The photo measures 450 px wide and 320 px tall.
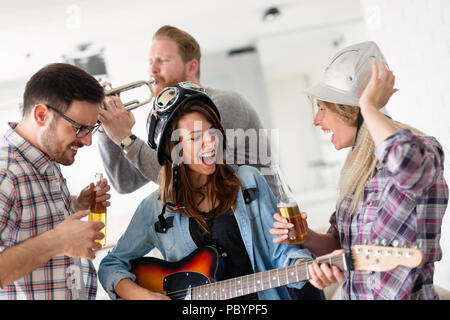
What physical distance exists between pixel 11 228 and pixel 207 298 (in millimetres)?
619

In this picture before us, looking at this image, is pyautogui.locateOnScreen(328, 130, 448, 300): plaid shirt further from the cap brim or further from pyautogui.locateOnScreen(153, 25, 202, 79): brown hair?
pyautogui.locateOnScreen(153, 25, 202, 79): brown hair

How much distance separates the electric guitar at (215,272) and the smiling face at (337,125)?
0.38 meters

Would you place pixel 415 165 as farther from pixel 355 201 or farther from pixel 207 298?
pixel 207 298

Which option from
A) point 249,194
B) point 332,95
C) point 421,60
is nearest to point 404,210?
point 332,95

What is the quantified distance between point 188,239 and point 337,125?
62cm

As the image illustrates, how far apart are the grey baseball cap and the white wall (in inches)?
30.1

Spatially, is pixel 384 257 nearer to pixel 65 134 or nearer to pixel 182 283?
pixel 182 283

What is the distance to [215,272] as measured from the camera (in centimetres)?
138

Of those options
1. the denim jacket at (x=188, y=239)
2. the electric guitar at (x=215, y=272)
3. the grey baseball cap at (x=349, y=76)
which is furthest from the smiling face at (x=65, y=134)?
the grey baseball cap at (x=349, y=76)

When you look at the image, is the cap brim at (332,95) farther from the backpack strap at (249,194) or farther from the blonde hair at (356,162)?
the backpack strap at (249,194)

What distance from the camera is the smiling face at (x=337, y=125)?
133 cm

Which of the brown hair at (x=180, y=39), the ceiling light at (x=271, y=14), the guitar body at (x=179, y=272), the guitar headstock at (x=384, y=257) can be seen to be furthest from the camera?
the ceiling light at (x=271, y=14)

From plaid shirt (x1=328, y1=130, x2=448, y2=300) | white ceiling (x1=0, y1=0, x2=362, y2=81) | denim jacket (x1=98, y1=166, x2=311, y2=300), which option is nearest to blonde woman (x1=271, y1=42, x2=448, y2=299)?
plaid shirt (x1=328, y1=130, x2=448, y2=300)
